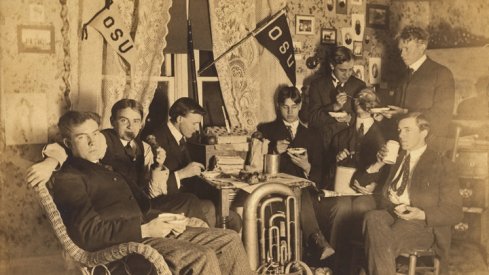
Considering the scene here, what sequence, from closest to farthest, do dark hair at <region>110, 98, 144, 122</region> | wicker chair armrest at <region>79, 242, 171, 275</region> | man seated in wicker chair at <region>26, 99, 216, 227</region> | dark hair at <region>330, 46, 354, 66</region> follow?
wicker chair armrest at <region>79, 242, 171, 275</region> → man seated in wicker chair at <region>26, 99, 216, 227</region> → dark hair at <region>110, 98, 144, 122</region> → dark hair at <region>330, 46, 354, 66</region>

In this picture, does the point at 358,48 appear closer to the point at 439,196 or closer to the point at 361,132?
the point at 361,132

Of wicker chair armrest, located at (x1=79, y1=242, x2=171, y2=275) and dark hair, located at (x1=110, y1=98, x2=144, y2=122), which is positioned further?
dark hair, located at (x1=110, y1=98, x2=144, y2=122)

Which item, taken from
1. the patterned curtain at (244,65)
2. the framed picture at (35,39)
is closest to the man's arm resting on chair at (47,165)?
the framed picture at (35,39)

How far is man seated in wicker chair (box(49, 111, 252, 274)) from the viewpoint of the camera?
2.80 meters

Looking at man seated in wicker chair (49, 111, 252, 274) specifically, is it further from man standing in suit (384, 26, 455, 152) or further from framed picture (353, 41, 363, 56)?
framed picture (353, 41, 363, 56)

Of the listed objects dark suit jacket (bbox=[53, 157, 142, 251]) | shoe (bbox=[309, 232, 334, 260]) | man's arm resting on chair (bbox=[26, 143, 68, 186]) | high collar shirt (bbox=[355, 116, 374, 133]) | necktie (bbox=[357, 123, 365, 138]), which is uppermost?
high collar shirt (bbox=[355, 116, 374, 133])

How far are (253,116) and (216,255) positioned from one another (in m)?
1.30

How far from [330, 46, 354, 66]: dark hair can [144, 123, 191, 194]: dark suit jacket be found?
1372mm

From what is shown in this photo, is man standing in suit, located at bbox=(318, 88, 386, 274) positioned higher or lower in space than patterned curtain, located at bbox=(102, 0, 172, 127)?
lower

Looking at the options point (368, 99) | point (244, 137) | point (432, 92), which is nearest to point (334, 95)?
point (368, 99)

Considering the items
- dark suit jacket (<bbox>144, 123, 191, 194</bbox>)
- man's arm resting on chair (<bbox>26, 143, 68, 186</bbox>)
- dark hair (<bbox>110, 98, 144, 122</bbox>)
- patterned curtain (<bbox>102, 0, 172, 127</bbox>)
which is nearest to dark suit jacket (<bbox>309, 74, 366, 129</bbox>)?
dark suit jacket (<bbox>144, 123, 191, 194</bbox>)

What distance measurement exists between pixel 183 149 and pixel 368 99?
4.56 ft

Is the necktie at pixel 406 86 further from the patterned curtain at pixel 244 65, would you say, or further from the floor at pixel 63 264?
the floor at pixel 63 264

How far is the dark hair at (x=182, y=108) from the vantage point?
3689 mm
